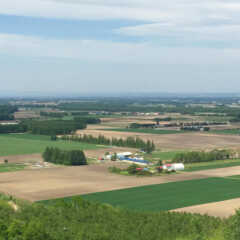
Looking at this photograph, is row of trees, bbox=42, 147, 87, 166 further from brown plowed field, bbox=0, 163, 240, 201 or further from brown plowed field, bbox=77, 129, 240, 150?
brown plowed field, bbox=77, 129, 240, 150

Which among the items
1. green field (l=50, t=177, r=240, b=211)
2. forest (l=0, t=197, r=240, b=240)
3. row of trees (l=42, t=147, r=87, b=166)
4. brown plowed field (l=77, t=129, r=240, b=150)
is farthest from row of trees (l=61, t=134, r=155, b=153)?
forest (l=0, t=197, r=240, b=240)

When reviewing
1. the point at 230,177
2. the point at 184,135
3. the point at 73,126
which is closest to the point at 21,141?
the point at 73,126

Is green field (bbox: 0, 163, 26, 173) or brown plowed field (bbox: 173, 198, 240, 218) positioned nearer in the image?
brown plowed field (bbox: 173, 198, 240, 218)

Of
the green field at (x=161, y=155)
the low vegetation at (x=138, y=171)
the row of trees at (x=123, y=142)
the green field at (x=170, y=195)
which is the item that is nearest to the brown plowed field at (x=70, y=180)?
the low vegetation at (x=138, y=171)

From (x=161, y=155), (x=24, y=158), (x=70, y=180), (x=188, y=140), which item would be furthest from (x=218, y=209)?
(x=188, y=140)

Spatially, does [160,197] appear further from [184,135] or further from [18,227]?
[184,135]

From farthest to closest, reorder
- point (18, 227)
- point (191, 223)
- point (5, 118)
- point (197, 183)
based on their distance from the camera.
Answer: point (5, 118) → point (197, 183) → point (191, 223) → point (18, 227)
